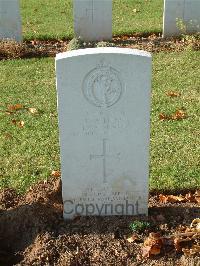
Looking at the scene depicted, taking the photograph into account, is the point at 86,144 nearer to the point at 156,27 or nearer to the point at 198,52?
the point at 198,52

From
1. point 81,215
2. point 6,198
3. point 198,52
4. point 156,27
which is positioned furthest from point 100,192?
point 156,27

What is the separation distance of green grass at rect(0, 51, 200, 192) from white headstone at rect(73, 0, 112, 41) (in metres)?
2.21

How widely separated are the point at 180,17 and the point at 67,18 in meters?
3.26

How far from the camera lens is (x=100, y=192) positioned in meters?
4.07

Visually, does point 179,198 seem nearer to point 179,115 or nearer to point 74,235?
point 74,235

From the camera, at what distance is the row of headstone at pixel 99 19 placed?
406 inches

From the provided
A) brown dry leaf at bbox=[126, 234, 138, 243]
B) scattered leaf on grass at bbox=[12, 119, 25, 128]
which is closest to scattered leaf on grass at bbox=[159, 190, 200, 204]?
brown dry leaf at bbox=[126, 234, 138, 243]

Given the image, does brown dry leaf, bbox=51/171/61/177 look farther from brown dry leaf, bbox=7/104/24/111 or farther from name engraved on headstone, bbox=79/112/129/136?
brown dry leaf, bbox=7/104/24/111

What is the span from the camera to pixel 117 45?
33.7 ft

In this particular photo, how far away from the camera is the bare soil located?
9.39 m

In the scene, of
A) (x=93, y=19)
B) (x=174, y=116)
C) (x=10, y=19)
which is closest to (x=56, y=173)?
(x=174, y=116)

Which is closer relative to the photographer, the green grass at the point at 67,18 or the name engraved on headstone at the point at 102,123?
the name engraved on headstone at the point at 102,123

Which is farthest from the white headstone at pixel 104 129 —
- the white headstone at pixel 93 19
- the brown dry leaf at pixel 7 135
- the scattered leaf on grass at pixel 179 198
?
the white headstone at pixel 93 19

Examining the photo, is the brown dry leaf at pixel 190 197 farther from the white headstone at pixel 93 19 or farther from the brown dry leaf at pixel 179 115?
the white headstone at pixel 93 19
